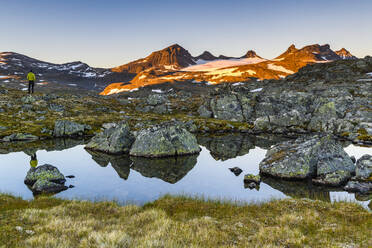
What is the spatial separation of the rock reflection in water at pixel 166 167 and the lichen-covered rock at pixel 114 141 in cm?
416

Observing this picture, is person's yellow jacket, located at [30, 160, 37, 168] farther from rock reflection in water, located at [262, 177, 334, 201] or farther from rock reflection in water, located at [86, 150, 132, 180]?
rock reflection in water, located at [262, 177, 334, 201]

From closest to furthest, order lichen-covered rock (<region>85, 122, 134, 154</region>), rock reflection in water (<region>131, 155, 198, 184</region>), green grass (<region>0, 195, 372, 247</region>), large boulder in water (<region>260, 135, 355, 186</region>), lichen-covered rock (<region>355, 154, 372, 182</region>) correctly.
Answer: green grass (<region>0, 195, 372, 247</region>), lichen-covered rock (<region>355, 154, 372, 182</region>), large boulder in water (<region>260, 135, 355, 186</region>), rock reflection in water (<region>131, 155, 198, 184</region>), lichen-covered rock (<region>85, 122, 134, 154</region>)

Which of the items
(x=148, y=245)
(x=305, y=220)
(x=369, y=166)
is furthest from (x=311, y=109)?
(x=148, y=245)

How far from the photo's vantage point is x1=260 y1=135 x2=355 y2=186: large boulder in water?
23.4m

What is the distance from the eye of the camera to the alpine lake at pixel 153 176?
20.4m

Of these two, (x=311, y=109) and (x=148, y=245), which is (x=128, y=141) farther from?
(x=311, y=109)

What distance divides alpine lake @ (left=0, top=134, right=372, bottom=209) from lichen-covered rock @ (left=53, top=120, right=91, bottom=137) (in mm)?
7283


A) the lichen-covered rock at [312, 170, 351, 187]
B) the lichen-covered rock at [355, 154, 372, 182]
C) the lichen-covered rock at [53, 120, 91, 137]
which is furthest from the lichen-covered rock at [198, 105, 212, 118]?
the lichen-covered rock at [312, 170, 351, 187]

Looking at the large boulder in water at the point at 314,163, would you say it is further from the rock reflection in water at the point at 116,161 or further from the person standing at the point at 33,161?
the person standing at the point at 33,161

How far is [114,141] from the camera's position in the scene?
36812mm

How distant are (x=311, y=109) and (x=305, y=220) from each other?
207 ft

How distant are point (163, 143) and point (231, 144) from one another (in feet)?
51.0

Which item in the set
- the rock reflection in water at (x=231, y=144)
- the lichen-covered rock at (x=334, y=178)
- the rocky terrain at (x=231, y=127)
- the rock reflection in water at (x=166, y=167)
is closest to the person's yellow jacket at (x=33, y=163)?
the rocky terrain at (x=231, y=127)

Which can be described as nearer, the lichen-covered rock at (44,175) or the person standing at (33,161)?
the lichen-covered rock at (44,175)
